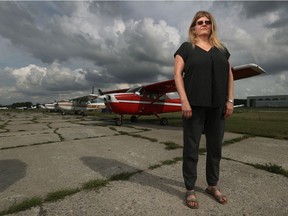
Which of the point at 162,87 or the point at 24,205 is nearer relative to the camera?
the point at 24,205

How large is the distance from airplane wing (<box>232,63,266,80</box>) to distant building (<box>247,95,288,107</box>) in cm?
13615

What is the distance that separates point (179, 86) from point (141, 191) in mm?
1268

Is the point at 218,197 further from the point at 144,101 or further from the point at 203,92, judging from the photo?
the point at 144,101

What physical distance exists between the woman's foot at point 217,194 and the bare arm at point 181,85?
88 cm

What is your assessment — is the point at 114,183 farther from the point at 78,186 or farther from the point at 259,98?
the point at 259,98

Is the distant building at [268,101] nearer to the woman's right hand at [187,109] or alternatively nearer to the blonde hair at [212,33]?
the blonde hair at [212,33]

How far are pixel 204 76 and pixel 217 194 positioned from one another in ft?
4.11

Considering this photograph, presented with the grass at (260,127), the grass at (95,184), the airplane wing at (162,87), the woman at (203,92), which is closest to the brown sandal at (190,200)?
the woman at (203,92)

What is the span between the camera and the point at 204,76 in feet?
8.02

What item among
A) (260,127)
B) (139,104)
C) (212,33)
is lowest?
(260,127)

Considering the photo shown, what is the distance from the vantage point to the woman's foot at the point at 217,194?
2.41 metres

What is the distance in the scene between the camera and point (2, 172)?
3523 millimetres

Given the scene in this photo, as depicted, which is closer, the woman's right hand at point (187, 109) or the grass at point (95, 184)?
the woman's right hand at point (187, 109)

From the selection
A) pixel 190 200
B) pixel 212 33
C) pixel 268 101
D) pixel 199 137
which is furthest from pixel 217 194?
pixel 268 101
